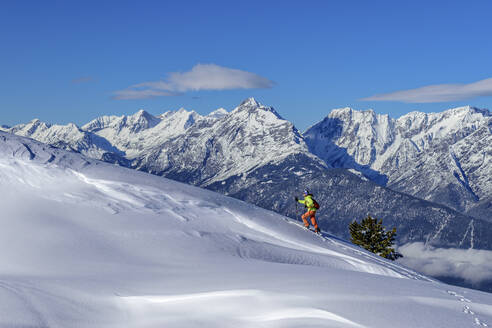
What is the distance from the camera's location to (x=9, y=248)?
14.3 m

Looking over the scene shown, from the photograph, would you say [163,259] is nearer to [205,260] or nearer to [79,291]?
[205,260]

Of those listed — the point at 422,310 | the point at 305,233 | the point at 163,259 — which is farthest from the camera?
the point at 305,233

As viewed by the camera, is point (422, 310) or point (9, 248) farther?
point (9, 248)

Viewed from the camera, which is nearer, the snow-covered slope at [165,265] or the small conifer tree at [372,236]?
the snow-covered slope at [165,265]

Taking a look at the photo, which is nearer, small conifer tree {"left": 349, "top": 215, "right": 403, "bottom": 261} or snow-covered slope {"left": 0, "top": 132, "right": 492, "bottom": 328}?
snow-covered slope {"left": 0, "top": 132, "right": 492, "bottom": 328}

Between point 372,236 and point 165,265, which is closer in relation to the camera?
point 165,265

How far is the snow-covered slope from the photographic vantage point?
9.70 metres

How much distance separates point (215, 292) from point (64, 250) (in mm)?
6344

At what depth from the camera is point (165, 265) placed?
14961mm

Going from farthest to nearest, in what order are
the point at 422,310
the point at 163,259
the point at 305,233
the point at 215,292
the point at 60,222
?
the point at 305,233, the point at 60,222, the point at 163,259, the point at 215,292, the point at 422,310

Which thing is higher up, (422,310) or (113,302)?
(422,310)

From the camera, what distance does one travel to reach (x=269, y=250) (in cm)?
1966

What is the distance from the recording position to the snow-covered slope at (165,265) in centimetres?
970

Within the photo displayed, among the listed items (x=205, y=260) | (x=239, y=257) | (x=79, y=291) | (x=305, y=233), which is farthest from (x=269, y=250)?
(x=79, y=291)
